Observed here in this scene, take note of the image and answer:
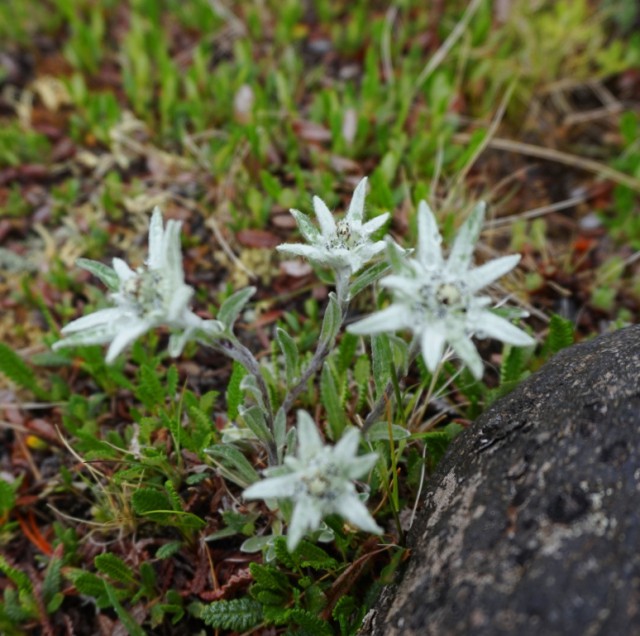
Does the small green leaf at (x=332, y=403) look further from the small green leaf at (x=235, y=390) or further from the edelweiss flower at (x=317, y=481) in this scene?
the edelweiss flower at (x=317, y=481)

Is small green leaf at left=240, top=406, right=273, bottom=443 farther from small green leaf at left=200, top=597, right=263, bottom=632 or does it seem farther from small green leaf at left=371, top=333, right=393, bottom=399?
small green leaf at left=200, top=597, right=263, bottom=632

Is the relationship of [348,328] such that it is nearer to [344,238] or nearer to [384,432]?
[344,238]

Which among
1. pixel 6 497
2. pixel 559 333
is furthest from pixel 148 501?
pixel 559 333

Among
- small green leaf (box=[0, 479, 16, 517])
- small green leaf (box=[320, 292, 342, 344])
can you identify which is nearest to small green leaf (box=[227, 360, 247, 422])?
small green leaf (box=[320, 292, 342, 344])

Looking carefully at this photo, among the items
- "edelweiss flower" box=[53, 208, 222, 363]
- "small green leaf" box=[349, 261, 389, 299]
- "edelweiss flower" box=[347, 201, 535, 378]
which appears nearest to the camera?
"edelweiss flower" box=[347, 201, 535, 378]

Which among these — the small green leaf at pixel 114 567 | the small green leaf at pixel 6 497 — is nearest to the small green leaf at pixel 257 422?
the small green leaf at pixel 114 567

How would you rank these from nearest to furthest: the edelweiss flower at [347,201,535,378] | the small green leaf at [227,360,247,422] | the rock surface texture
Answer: the rock surface texture < the edelweiss flower at [347,201,535,378] < the small green leaf at [227,360,247,422]

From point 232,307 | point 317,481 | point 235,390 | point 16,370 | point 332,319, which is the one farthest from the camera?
point 16,370
